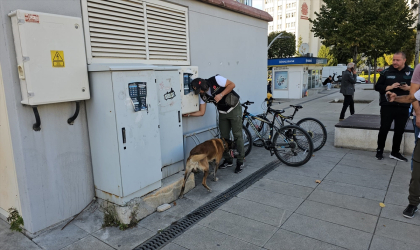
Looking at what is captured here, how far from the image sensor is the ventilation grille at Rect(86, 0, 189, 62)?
3559 millimetres

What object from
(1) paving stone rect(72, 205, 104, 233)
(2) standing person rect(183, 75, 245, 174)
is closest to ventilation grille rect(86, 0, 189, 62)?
(2) standing person rect(183, 75, 245, 174)

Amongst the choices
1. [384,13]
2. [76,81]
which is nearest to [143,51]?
[76,81]

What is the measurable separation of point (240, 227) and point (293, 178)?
175 cm

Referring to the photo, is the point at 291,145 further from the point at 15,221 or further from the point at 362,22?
the point at 362,22

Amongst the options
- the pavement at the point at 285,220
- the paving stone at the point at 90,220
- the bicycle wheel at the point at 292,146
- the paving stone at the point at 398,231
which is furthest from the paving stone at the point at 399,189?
the paving stone at the point at 90,220

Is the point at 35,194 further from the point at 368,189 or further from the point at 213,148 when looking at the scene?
the point at 368,189

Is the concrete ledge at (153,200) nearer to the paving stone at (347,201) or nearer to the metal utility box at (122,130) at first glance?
the metal utility box at (122,130)

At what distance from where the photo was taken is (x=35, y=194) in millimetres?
3078

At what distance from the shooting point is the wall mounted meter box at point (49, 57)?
2.75 meters

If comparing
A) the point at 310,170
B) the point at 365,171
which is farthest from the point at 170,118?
the point at 365,171

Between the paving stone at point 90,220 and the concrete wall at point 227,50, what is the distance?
6.30 ft

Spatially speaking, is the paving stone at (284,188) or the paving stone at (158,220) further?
the paving stone at (284,188)

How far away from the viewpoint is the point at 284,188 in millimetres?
4309

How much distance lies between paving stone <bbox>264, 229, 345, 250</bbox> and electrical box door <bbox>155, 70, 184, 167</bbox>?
76.5 inches
